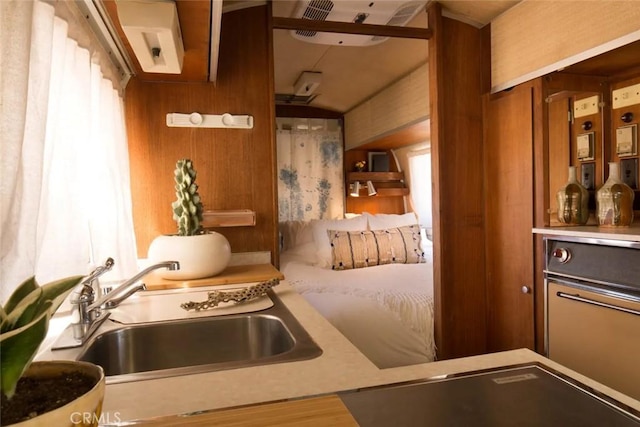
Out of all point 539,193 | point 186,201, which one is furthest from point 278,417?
point 539,193

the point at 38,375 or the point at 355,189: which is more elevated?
the point at 355,189

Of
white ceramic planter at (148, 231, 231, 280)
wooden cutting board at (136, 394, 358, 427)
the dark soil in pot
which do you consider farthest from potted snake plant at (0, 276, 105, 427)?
white ceramic planter at (148, 231, 231, 280)

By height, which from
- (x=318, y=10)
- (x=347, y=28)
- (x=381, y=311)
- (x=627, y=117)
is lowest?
(x=381, y=311)

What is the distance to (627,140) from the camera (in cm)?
214

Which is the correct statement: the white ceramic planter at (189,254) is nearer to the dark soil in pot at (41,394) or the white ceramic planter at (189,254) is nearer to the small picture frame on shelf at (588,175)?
the dark soil in pot at (41,394)

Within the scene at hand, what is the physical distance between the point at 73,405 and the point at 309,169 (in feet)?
13.2

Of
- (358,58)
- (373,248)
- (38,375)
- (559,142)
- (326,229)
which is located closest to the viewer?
(38,375)

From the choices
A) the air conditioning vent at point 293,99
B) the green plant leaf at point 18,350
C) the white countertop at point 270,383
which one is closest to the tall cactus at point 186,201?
the white countertop at point 270,383

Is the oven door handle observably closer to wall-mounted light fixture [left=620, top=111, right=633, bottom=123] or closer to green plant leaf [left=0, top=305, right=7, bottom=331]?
wall-mounted light fixture [left=620, top=111, right=633, bottom=123]

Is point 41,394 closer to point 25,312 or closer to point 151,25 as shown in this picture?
point 25,312

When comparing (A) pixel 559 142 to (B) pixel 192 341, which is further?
(A) pixel 559 142

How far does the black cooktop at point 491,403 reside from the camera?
558 millimetres

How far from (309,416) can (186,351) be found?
0.76 meters

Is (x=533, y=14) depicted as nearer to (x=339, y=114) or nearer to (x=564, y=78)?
(x=564, y=78)
